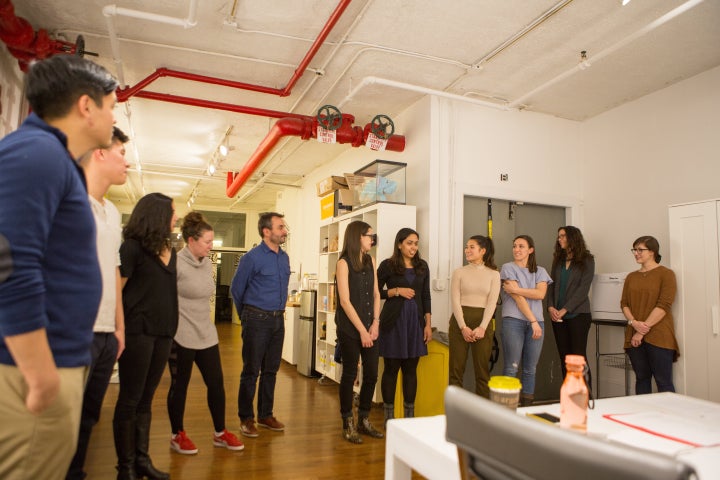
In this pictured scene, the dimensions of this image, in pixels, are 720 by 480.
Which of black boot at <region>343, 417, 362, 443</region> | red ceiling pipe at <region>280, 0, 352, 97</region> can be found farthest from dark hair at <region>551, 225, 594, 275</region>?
red ceiling pipe at <region>280, 0, 352, 97</region>

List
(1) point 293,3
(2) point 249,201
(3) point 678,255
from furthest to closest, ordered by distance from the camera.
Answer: (2) point 249,201
(3) point 678,255
(1) point 293,3

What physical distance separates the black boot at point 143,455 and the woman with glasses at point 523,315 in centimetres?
273

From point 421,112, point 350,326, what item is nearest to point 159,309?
point 350,326

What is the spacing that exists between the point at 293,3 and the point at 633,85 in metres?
3.31

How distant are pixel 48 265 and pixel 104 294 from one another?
1.05m

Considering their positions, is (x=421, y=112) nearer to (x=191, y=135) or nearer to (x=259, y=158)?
(x=259, y=158)

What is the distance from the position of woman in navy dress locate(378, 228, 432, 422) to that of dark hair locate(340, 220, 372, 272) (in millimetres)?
363

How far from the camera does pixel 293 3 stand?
11.4ft

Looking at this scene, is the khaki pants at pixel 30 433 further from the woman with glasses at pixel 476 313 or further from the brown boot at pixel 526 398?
the brown boot at pixel 526 398

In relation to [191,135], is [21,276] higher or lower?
lower

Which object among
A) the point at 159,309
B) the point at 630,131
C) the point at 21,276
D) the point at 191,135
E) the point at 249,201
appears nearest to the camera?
the point at 21,276

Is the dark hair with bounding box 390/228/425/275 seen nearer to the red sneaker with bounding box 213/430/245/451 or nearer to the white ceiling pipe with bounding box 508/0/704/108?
the red sneaker with bounding box 213/430/245/451

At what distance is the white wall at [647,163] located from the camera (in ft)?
14.2

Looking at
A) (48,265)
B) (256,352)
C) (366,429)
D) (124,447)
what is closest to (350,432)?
(366,429)
